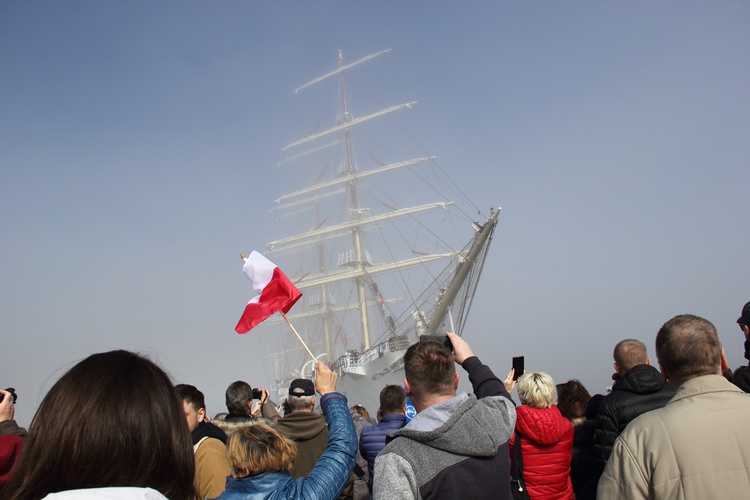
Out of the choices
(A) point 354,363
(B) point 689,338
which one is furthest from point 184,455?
(A) point 354,363

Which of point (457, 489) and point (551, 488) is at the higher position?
point (457, 489)

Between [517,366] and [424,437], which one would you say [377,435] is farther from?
[424,437]

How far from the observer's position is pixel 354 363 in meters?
39.3

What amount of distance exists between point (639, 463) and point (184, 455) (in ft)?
5.89

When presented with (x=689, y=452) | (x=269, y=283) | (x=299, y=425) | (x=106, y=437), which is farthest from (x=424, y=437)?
(x=269, y=283)

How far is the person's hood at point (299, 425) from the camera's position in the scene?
13.5 feet

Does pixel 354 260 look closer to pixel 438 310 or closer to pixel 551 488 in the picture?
pixel 438 310

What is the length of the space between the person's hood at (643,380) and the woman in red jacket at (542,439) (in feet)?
1.81

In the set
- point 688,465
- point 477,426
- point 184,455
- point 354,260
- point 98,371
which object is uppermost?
point 354,260

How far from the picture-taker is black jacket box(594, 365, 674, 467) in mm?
4059

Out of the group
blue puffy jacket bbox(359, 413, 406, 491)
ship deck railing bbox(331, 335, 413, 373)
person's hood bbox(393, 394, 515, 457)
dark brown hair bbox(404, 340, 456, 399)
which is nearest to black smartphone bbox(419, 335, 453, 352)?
dark brown hair bbox(404, 340, 456, 399)

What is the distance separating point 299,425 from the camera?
162 inches

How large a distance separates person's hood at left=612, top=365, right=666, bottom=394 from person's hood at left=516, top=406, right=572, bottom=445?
58cm

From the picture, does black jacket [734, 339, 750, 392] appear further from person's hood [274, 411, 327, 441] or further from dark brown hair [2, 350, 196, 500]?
dark brown hair [2, 350, 196, 500]
